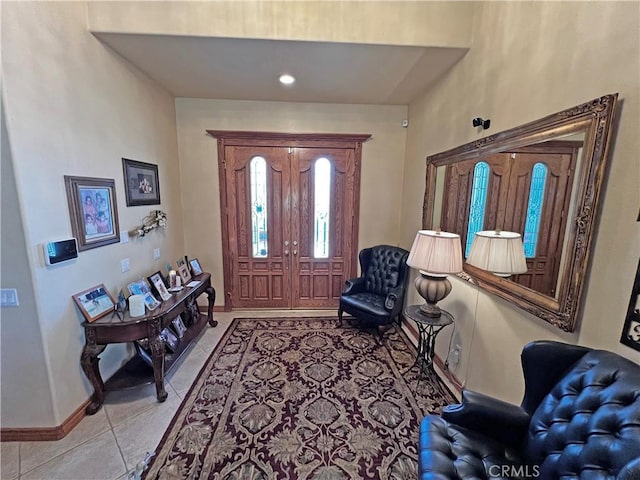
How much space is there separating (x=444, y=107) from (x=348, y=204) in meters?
1.68

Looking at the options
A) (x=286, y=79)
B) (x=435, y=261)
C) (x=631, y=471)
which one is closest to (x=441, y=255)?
(x=435, y=261)

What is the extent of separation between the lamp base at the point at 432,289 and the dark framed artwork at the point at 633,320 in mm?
1183

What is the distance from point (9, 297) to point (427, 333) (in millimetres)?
3174

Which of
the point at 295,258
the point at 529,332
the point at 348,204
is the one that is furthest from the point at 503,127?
the point at 295,258

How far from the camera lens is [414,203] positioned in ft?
11.7

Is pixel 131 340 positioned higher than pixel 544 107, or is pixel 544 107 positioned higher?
pixel 544 107

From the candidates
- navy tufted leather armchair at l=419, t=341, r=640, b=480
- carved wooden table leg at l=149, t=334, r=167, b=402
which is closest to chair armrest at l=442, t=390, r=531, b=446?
navy tufted leather armchair at l=419, t=341, r=640, b=480

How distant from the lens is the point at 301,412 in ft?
A: 7.16

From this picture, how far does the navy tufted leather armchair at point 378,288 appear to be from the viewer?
3232 mm

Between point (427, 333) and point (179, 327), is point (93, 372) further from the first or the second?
point (427, 333)

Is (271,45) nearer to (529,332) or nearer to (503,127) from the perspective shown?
(503,127)

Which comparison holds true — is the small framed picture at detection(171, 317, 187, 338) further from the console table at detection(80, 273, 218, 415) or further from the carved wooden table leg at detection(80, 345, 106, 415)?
the carved wooden table leg at detection(80, 345, 106, 415)

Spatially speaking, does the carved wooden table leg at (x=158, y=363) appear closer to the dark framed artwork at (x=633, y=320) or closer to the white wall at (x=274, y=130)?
the white wall at (x=274, y=130)

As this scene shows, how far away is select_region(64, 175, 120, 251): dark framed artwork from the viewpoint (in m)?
2.03
